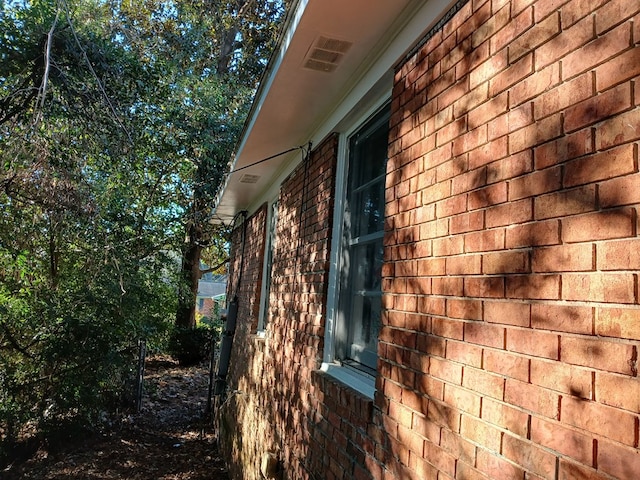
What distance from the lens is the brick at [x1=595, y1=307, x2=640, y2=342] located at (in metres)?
1.11

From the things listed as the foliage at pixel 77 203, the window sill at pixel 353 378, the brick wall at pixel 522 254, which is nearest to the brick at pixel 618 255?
the brick wall at pixel 522 254

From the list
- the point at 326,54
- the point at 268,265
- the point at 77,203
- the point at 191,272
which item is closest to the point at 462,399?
the point at 326,54

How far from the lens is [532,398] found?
1.36m

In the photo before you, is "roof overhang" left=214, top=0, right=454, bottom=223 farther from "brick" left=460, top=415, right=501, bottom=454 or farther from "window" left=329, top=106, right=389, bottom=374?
"brick" left=460, top=415, right=501, bottom=454

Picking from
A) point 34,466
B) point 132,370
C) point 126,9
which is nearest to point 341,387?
point 34,466

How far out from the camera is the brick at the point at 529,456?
4.18ft

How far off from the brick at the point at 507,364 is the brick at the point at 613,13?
0.97 meters

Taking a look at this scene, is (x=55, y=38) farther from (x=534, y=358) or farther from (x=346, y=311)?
(x=534, y=358)

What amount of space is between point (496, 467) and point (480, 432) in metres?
0.12

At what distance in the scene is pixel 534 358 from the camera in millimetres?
1368

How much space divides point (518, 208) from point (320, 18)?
1.68 m

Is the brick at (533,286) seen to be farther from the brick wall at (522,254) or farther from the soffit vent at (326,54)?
the soffit vent at (326,54)

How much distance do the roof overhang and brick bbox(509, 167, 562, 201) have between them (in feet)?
A: 3.41

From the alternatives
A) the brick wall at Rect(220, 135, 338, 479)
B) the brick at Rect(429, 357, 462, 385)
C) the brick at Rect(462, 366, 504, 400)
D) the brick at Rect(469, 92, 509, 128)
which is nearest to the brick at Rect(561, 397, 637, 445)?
→ the brick at Rect(462, 366, 504, 400)
